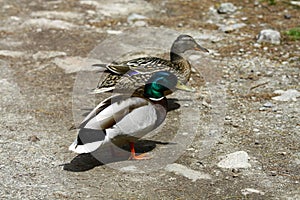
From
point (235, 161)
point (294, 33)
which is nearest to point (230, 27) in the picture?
point (294, 33)

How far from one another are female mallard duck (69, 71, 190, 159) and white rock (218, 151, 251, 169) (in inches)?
24.7

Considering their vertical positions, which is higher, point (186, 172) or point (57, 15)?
point (186, 172)

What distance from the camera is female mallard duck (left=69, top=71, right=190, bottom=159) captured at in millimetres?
4449

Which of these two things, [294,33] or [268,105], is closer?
[268,105]

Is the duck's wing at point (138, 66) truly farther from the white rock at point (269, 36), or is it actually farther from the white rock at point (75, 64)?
the white rock at point (269, 36)

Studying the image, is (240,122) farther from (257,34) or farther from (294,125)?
(257,34)

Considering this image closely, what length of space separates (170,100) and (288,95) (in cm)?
120

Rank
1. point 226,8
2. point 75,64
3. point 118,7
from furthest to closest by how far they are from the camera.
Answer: point 118,7 < point 226,8 < point 75,64

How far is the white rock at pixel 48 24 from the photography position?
7.97 m

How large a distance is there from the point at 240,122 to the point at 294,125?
493 mm

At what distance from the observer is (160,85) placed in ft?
16.3

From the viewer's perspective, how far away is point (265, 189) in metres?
4.37

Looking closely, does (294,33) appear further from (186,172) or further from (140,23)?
(186,172)

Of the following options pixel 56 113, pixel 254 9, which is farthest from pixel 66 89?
pixel 254 9
